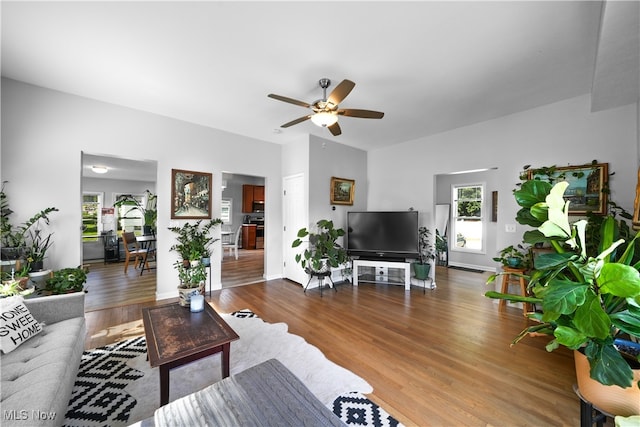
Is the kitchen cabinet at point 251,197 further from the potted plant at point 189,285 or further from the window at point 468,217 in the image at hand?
the potted plant at point 189,285

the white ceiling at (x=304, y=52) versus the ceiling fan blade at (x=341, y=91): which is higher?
the white ceiling at (x=304, y=52)

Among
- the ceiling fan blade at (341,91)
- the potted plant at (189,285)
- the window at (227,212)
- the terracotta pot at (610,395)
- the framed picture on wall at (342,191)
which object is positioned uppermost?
the ceiling fan blade at (341,91)

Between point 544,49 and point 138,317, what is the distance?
5.28 metres

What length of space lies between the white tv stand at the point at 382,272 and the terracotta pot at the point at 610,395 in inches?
124

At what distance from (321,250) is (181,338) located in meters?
2.87

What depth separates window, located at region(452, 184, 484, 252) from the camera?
6.03m

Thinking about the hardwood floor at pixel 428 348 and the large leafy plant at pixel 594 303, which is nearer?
the large leafy plant at pixel 594 303

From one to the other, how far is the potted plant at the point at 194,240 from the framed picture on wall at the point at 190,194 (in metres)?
0.16

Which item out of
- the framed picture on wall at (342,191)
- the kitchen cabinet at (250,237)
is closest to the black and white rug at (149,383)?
the framed picture on wall at (342,191)

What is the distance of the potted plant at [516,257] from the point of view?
3.36 m

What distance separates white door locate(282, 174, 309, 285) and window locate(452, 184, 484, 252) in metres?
4.18

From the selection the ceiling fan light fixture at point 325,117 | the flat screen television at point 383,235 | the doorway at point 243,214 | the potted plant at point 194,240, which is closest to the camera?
the ceiling fan light fixture at point 325,117

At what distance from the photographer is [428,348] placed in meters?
2.48

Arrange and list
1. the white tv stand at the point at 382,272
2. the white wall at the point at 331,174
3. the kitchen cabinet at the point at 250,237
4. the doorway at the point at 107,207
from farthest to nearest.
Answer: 1. the kitchen cabinet at the point at 250,237
2. the doorway at the point at 107,207
3. the white wall at the point at 331,174
4. the white tv stand at the point at 382,272
